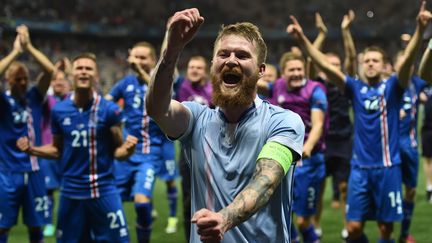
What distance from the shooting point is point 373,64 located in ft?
22.5

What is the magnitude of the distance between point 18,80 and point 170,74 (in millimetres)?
4714

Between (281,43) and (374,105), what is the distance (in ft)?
128

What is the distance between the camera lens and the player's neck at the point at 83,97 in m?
6.44

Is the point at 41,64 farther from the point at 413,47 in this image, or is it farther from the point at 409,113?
the point at 409,113

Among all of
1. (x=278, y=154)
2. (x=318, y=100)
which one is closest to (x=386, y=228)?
(x=318, y=100)

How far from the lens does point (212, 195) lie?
10.3 ft

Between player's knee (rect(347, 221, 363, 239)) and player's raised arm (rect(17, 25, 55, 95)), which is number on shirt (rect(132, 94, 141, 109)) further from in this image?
player's knee (rect(347, 221, 363, 239))

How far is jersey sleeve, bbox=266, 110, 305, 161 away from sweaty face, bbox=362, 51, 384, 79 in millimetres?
3851

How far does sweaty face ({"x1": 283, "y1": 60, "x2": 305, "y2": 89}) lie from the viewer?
25.2ft

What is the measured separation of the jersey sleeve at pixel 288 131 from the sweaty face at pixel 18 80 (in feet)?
15.3

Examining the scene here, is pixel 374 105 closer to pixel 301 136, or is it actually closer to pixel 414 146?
pixel 414 146

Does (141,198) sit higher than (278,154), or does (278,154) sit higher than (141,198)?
(278,154)

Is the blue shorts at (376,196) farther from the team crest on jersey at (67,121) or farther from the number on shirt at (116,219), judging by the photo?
the team crest on jersey at (67,121)

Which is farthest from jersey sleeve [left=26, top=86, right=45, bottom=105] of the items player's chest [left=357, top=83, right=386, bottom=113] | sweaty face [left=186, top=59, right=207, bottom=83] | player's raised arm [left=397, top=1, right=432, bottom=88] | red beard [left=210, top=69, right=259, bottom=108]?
red beard [left=210, top=69, right=259, bottom=108]
